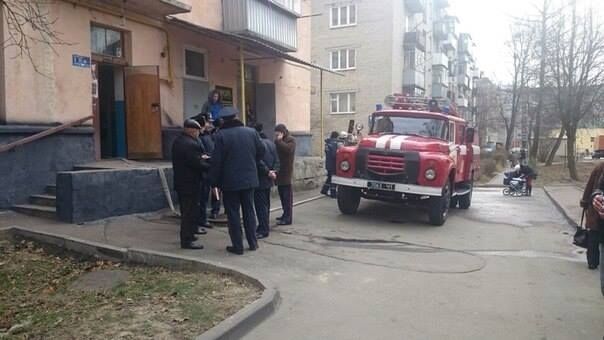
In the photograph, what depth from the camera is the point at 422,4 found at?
38250 millimetres

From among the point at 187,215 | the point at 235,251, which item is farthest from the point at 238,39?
the point at 235,251

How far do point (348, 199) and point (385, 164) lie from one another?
1.37m

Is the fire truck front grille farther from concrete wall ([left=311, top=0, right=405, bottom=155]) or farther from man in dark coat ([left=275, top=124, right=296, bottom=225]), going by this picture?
concrete wall ([left=311, top=0, right=405, bottom=155])

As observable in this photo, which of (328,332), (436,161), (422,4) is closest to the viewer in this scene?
(328,332)

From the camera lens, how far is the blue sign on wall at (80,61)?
379 inches

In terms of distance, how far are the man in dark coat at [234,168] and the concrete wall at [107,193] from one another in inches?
104

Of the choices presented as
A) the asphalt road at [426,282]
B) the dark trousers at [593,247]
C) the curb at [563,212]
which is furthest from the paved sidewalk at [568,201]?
the dark trousers at [593,247]

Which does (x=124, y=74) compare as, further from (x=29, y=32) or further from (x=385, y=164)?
(x=385, y=164)

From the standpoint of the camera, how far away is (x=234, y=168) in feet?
22.5

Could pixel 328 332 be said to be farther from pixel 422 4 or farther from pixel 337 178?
pixel 422 4

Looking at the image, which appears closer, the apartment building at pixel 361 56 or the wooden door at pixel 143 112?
the wooden door at pixel 143 112

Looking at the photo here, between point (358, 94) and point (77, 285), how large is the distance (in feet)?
97.9

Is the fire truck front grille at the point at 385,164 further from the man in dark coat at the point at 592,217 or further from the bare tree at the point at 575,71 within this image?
the bare tree at the point at 575,71

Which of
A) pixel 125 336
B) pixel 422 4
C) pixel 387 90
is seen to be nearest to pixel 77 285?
pixel 125 336
